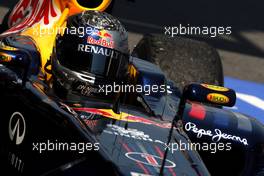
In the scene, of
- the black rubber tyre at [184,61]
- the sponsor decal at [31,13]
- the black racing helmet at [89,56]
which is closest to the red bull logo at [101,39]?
the black racing helmet at [89,56]

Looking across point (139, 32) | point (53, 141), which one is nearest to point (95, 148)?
point (53, 141)

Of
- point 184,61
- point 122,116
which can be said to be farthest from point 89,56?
point 184,61

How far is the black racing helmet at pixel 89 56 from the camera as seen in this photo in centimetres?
492

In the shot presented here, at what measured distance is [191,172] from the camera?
14.0 ft

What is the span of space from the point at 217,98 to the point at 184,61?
1939 mm

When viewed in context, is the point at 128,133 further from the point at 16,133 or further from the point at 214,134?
the point at 214,134

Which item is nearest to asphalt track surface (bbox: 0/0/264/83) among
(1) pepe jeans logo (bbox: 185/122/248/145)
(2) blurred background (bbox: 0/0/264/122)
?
→ (2) blurred background (bbox: 0/0/264/122)

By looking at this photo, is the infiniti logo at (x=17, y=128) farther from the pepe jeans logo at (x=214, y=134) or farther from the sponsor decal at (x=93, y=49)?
the pepe jeans logo at (x=214, y=134)

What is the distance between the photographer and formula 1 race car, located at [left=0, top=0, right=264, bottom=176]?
165 inches

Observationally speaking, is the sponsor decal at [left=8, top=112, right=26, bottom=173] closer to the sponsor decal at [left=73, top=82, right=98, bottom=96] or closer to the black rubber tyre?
the sponsor decal at [left=73, top=82, right=98, bottom=96]

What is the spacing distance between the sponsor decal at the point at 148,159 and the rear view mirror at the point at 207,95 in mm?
514

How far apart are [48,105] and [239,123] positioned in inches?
62.4

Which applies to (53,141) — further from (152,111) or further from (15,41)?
(15,41)

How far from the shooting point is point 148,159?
421cm
